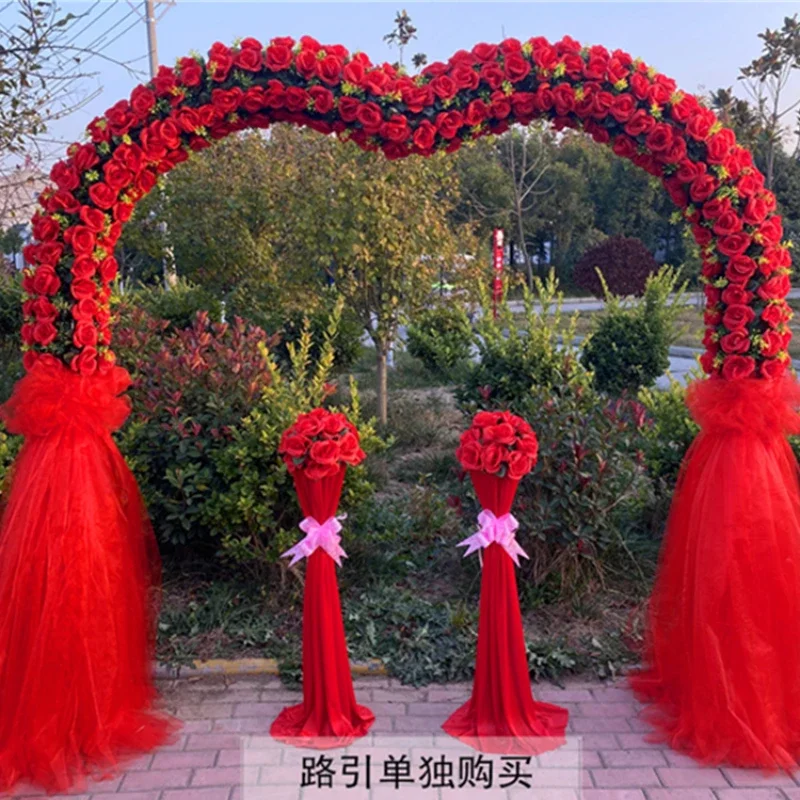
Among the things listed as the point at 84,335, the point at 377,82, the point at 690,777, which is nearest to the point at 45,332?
the point at 84,335

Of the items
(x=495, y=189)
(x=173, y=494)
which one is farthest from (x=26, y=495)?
(x=495, y=189)

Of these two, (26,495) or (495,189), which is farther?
(495,189)

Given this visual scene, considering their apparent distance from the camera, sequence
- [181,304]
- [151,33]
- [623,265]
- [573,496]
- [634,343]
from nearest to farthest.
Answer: [573,496] → [634,343] → [181,304] → [151,33] → [623,265]

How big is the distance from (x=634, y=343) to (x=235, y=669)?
5.85 metres

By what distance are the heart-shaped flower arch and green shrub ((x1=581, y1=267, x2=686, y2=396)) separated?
5161 millimetres

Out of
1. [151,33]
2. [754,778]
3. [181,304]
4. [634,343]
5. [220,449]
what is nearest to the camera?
[754,778]

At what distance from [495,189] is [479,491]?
2151 cm

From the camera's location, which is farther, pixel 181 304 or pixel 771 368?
pixel 181 304

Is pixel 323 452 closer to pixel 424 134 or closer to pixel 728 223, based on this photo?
pixel 424 134

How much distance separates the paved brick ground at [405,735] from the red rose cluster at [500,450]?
1064 millimetres

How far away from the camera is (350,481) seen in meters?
4.04

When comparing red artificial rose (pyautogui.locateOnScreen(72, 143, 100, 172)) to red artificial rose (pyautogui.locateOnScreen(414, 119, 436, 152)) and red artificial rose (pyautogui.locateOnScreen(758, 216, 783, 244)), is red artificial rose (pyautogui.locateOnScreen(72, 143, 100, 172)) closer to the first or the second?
red artificial rose (pyautogui.locateOnScreen(414, 119, 436, 152))

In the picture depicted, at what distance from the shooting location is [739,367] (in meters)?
2.96

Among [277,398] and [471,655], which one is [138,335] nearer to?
[277,398]
